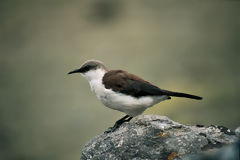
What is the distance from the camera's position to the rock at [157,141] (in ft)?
27.2

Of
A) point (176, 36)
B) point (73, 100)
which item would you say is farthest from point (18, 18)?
point (73, 100)

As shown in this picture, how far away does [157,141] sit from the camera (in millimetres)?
8547

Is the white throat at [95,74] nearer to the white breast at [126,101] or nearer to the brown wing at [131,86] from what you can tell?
the brown wing at [131,86]

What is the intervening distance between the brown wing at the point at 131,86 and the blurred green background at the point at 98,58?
11.2 meters

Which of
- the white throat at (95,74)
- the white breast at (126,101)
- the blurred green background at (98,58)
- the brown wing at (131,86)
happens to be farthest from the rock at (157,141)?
the blurred green background at (98,58)

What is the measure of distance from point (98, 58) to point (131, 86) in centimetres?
1802

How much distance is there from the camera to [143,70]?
27.8 meters

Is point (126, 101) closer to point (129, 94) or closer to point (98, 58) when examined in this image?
point (129, 94)

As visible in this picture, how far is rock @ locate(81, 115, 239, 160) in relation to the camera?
8281 millimetres

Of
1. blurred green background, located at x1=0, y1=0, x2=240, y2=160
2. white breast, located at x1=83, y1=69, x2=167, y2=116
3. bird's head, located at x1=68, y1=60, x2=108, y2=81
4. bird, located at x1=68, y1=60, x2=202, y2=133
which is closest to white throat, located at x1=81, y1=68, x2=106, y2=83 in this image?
bird's head, located at x1=68, y1=60, x2=108, y2=81

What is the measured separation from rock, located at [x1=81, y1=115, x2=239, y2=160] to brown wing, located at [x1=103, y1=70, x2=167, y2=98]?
91 cm

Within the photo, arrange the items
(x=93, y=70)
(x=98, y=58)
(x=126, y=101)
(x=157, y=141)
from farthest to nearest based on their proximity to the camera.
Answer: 1. (x=98, y=58)
2. (x=93, y=70)
3. (x=126, y=101)
4. (x=157, y=141)

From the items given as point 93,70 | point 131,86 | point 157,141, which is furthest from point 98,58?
point 157,141

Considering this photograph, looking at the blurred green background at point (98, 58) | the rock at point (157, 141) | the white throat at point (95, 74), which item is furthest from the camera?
the blurred green background at point (98, 58)
